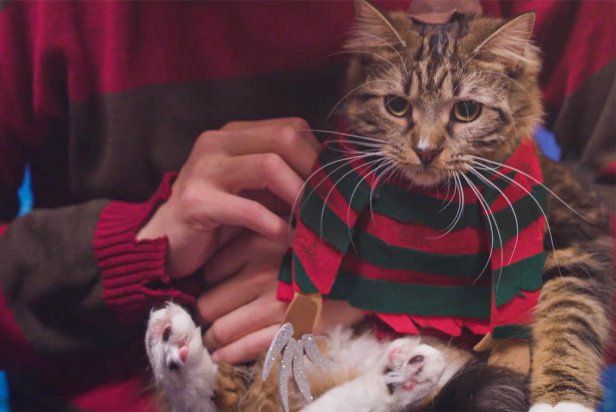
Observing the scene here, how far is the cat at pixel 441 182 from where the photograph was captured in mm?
758

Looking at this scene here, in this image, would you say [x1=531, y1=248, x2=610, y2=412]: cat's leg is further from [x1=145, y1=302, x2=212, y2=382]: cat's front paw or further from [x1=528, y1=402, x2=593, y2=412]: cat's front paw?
[x1=145, y1=302, x2=212, y2=382]: cat's front paw

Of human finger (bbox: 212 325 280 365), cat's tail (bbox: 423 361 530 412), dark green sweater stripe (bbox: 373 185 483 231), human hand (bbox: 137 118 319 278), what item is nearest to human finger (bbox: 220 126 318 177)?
human hand (bbox: 137 118 319 278)

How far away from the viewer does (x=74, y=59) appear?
85cm

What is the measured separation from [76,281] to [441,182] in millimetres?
514

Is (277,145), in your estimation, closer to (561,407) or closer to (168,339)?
(168,339)

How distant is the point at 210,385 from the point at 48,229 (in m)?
0.31

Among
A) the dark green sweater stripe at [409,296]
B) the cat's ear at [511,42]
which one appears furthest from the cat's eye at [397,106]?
the dark green sweater stripe at [409,296]

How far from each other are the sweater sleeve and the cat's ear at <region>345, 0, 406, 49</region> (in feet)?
1.07

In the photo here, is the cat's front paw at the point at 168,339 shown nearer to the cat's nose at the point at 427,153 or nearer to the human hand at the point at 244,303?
the human hand at the point at 244,303

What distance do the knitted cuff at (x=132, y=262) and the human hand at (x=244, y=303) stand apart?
5 cm

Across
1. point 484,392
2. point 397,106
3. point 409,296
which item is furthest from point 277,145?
point 484,392

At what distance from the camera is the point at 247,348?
85 cm

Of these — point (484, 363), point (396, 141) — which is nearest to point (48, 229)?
point (396, 141)

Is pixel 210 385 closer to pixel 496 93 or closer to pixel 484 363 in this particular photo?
pixel 484 363
